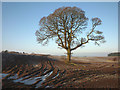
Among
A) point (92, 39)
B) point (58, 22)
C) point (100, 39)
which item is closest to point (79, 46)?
point (92, 39)

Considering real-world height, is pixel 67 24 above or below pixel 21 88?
above

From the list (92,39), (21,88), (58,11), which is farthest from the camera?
(92,39)

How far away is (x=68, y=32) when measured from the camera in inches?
413

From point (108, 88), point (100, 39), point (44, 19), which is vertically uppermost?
point (44, 19)

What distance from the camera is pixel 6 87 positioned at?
10.7ft

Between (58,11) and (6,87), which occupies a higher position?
(58,11)

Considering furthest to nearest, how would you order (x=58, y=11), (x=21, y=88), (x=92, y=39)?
(x=92, y=39) → (x=58, y=11) → (x=21, y=88)

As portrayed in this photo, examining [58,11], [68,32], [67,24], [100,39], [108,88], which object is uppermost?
[58,11]

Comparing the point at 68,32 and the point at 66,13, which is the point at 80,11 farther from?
the point at 68,32

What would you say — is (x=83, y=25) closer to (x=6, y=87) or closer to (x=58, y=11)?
(x=58, y=11)

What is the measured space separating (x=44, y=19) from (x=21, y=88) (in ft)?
30.1

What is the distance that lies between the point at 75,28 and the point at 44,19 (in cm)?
443

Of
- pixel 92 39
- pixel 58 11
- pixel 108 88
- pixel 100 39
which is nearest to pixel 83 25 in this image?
pixel 92 39

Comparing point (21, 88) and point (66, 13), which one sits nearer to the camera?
point (21, 88)
